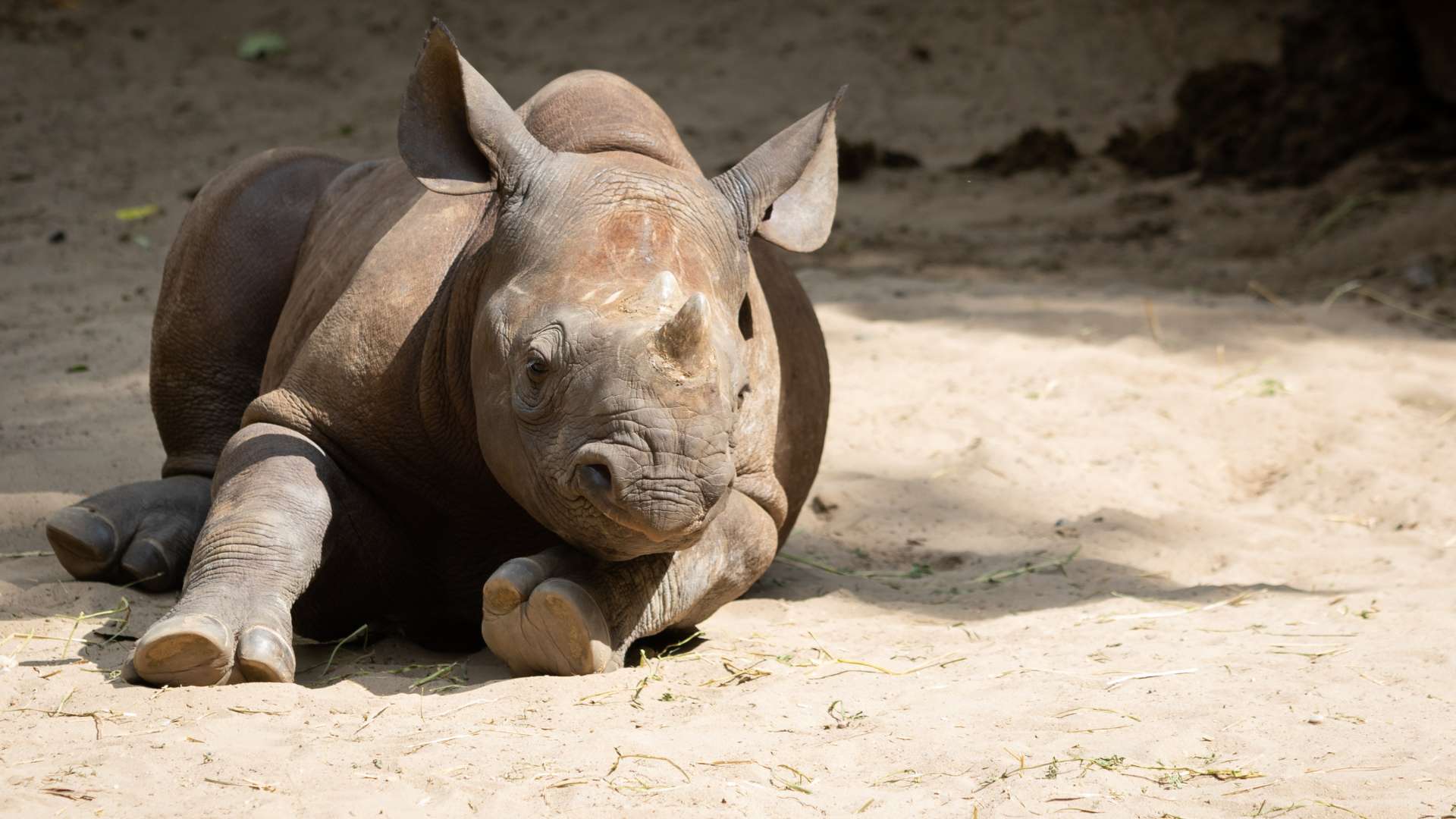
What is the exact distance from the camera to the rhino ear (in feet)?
12.8

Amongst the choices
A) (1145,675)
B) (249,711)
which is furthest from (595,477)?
(1145,675)

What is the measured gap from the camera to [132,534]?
14.3 feet

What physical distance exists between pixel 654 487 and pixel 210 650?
948 mm

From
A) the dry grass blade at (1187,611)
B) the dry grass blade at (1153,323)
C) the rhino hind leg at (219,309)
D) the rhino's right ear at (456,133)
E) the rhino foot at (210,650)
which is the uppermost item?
the rhino's right ear at (456,133)

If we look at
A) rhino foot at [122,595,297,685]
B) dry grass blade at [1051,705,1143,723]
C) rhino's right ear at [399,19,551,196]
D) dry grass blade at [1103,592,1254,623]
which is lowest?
dry grass blade at [1103,592,1254,623]

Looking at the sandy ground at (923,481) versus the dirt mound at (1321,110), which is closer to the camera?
the sandy ground at (923,481)

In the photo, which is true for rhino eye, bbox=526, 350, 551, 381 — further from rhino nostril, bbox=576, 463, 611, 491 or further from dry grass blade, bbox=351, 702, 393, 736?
dry grass blade, bbox=351, 702, 393, 736

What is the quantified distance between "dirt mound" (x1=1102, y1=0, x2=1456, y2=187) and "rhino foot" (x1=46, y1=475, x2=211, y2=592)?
7515mm

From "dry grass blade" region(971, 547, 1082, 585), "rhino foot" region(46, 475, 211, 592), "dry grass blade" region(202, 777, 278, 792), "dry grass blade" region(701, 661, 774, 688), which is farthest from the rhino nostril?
"dry grass blade" region(971, 547, 1082, 585)

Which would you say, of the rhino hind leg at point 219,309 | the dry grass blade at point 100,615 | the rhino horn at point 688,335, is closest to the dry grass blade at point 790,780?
the rhino horn at point 688,335

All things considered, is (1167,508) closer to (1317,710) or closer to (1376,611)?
(1376,611)

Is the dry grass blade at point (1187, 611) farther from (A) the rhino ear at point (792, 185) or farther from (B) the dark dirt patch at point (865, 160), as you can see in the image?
(B) the dark dirt patch at point (865, 160)

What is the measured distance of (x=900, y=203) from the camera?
1012cm

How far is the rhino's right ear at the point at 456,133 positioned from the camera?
3.73 metres
